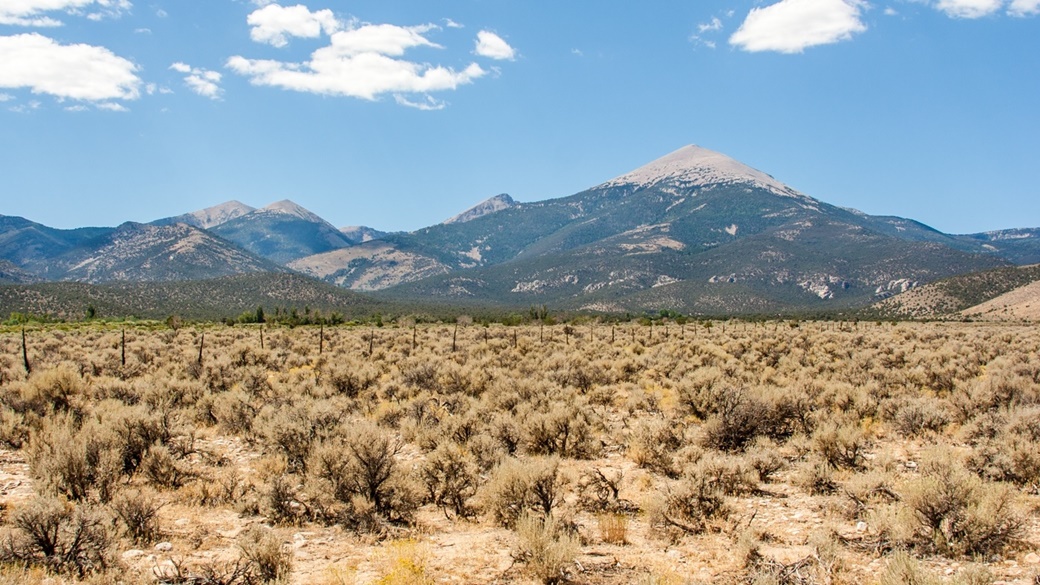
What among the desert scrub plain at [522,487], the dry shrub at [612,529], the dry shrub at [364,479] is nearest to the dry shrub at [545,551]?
the desert scrub plain at [522,487]

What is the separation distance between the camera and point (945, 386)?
17.4m

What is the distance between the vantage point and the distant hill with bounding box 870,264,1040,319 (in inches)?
4061

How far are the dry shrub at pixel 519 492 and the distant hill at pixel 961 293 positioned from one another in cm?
11086

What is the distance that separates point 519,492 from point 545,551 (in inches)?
68.0

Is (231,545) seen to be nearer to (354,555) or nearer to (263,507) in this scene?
(263,507)

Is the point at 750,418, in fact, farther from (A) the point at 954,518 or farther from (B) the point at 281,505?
(B) the point at 281,505

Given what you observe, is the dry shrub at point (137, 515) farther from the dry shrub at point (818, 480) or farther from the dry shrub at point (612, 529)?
the dry shrub at point (818, 480)

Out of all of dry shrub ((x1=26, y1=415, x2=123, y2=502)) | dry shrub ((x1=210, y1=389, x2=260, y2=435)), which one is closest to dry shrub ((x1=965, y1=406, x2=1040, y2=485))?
dry shrub ((x1=26, y1=415, x2=123, y2=502))

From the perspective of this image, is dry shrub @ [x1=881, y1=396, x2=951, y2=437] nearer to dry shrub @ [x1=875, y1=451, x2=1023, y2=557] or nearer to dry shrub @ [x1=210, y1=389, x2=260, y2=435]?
dry shrub @ [x1=875, y1=451, x2=1023, y2=557]

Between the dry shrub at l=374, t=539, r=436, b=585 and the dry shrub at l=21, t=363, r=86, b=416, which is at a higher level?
the dry shrub at l=21, t=363, r=86, b=416

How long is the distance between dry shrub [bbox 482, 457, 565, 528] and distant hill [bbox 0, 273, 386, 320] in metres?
85.0

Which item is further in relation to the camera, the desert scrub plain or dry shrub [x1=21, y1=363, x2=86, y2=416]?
dry shrub [x1=21, y1=363, x2=86, y2=416]

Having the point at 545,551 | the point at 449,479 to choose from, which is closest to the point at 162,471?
the point at 449,479

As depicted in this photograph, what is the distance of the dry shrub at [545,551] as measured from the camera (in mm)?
6199
